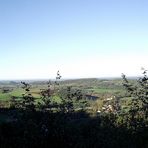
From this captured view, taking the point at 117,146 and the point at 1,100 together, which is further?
the point at 1,100

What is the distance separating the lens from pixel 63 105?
96.9ft

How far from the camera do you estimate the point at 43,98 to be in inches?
1032

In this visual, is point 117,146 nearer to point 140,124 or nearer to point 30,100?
point 140,124

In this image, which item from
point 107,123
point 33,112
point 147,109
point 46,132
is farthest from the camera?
point 107,123

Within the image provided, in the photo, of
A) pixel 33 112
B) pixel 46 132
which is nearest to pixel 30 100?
pixel 33 112

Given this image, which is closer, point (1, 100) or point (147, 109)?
point (147, 109)

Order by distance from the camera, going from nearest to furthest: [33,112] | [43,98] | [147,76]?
[33,112], [43,98], [147,76]

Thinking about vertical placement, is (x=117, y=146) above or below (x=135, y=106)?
below

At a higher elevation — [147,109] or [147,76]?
[147,76]

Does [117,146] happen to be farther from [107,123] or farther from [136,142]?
[107,123]

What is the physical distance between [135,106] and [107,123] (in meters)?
14.9

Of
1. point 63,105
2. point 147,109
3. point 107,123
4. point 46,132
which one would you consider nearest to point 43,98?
point 63,105

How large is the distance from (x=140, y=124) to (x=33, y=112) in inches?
462

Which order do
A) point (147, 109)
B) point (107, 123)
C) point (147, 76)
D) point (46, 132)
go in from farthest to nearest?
point (107, 123)
point (147, 76)
point (147, 109)
point (46, 132)
